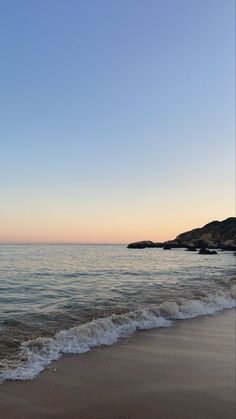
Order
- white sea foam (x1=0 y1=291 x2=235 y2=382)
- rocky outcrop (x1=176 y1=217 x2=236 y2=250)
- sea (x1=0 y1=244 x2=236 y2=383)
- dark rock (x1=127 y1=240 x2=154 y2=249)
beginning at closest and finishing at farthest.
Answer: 1. white sea foam (x1=0 y1=291 x2=235 y2=382)
2. sea (x1=0 y1=244 x2=236 y2=383)
3. dark rock (x1=127 y1=240 x2=154 y2=249)
4. rocky outcrop (x1=176 y1=217 x2=236 y2=250)

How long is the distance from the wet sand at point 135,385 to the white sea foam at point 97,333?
32cm

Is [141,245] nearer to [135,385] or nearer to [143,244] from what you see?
[143,244]

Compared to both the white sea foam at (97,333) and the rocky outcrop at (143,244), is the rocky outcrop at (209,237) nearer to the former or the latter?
the rocky outcrop at (143,244)

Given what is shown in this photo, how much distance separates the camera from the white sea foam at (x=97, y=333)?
316 inches

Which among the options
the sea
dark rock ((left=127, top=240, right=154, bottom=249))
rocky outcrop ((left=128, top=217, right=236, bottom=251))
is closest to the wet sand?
the sea

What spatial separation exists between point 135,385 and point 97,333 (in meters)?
3.59

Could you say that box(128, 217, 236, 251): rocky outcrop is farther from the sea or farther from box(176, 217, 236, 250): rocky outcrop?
the sea

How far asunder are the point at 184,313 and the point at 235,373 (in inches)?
266

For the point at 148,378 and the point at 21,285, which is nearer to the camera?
the point at 148,378

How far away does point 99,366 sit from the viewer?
854 cm

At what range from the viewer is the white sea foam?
26.3 ft

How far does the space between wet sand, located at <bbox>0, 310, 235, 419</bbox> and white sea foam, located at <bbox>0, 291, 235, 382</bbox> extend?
1.06 ft

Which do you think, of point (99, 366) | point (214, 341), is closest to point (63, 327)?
point (99, 366)

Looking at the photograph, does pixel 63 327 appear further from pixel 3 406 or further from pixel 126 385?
A: pixel 3 406
